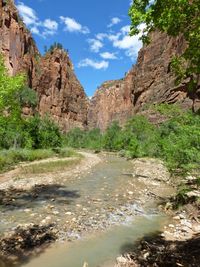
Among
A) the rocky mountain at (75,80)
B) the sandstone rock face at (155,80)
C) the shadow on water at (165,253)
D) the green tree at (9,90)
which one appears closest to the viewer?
the shadow on water at (165,253)

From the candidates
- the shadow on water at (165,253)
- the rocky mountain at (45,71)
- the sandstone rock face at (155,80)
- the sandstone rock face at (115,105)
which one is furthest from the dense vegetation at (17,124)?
the sandstone rock face at (115,105)

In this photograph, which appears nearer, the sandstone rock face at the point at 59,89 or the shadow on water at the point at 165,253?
the shadow on water at the point at 165,253

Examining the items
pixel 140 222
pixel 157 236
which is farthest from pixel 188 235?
pixel 140 222

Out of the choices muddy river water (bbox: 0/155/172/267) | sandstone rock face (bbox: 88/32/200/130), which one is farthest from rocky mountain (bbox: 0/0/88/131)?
muddy river water (bbox: 0/155/172/267)

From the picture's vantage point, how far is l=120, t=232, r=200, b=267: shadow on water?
726 centimetres

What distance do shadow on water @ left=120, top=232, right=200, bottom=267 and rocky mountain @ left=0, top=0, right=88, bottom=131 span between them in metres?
109

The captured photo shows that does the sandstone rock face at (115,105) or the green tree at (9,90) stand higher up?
the sandstone rock face at (115,105)

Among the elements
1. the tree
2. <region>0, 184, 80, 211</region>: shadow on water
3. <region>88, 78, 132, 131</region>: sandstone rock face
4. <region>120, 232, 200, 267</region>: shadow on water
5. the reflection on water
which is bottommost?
the reflection on water

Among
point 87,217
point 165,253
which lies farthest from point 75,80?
point 165,253

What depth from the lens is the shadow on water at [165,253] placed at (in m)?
7.26

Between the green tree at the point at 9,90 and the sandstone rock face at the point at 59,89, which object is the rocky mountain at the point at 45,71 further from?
the green tree at the point at 9,90

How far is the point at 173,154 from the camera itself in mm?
13734

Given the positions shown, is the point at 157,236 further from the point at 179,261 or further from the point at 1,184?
the point at 1,184

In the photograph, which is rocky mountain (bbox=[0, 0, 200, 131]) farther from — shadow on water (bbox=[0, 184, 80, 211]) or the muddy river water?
shadow on water (bbox=[0, 184, 80, 211])
